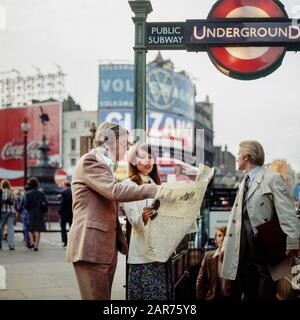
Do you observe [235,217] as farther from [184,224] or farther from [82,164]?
[82,164]

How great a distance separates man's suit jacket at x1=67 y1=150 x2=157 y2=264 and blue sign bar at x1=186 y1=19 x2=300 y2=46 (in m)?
1.86

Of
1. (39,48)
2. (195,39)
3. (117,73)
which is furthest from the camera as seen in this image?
(117,73)

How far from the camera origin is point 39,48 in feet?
19.1

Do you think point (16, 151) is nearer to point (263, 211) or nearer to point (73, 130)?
point (73, 130)

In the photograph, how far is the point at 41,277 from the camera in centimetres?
831

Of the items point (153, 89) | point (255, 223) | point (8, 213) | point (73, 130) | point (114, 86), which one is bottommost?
point (8, 213)

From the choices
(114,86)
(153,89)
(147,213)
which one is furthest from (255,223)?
(153,89)

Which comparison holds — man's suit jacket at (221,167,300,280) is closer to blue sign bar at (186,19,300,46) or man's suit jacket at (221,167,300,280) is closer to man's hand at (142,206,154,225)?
man's hand at (142,206,154,225)

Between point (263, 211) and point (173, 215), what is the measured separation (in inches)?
29.1

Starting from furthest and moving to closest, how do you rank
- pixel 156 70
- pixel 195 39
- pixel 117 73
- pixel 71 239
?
pixel 156 70
pixel 117 73
pixel 195 39
pixel 71 239

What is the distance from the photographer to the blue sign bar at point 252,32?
16.4 feet

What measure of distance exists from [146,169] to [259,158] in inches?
33.3

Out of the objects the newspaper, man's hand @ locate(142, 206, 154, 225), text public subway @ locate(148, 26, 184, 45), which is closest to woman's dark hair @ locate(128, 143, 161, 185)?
man's hand @ locate(142, 206, 154, 225)

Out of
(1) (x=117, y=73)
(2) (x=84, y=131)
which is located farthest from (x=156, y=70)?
(2) (x=84, y=131)
